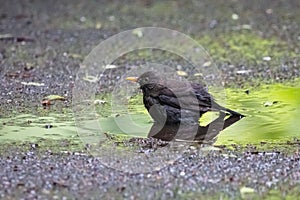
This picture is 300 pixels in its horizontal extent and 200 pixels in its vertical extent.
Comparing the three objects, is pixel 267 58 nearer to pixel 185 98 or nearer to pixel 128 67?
pixel 128 67

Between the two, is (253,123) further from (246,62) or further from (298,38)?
(298,38)

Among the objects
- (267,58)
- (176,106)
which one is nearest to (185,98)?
(176,106)

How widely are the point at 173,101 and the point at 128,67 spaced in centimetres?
235

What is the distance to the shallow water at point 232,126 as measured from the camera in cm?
614

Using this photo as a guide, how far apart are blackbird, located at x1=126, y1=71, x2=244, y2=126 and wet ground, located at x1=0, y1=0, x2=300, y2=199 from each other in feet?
1.20

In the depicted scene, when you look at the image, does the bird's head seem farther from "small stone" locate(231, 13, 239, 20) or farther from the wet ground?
"small stone" locate(231, 13, 239, 20)

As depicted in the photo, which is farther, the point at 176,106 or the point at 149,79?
the point at 149,79

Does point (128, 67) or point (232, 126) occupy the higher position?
point (128, 67)

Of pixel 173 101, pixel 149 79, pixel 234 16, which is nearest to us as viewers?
pixel 173 101

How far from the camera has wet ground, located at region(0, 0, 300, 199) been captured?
16.1 feet

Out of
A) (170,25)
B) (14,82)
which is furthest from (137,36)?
(14,82)

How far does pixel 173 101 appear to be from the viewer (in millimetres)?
6430

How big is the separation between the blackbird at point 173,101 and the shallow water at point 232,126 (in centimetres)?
17

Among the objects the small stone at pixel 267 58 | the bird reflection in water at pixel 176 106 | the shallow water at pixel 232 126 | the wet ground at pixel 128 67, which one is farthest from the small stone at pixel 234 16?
the bird reflection in water at pixel 176 106
